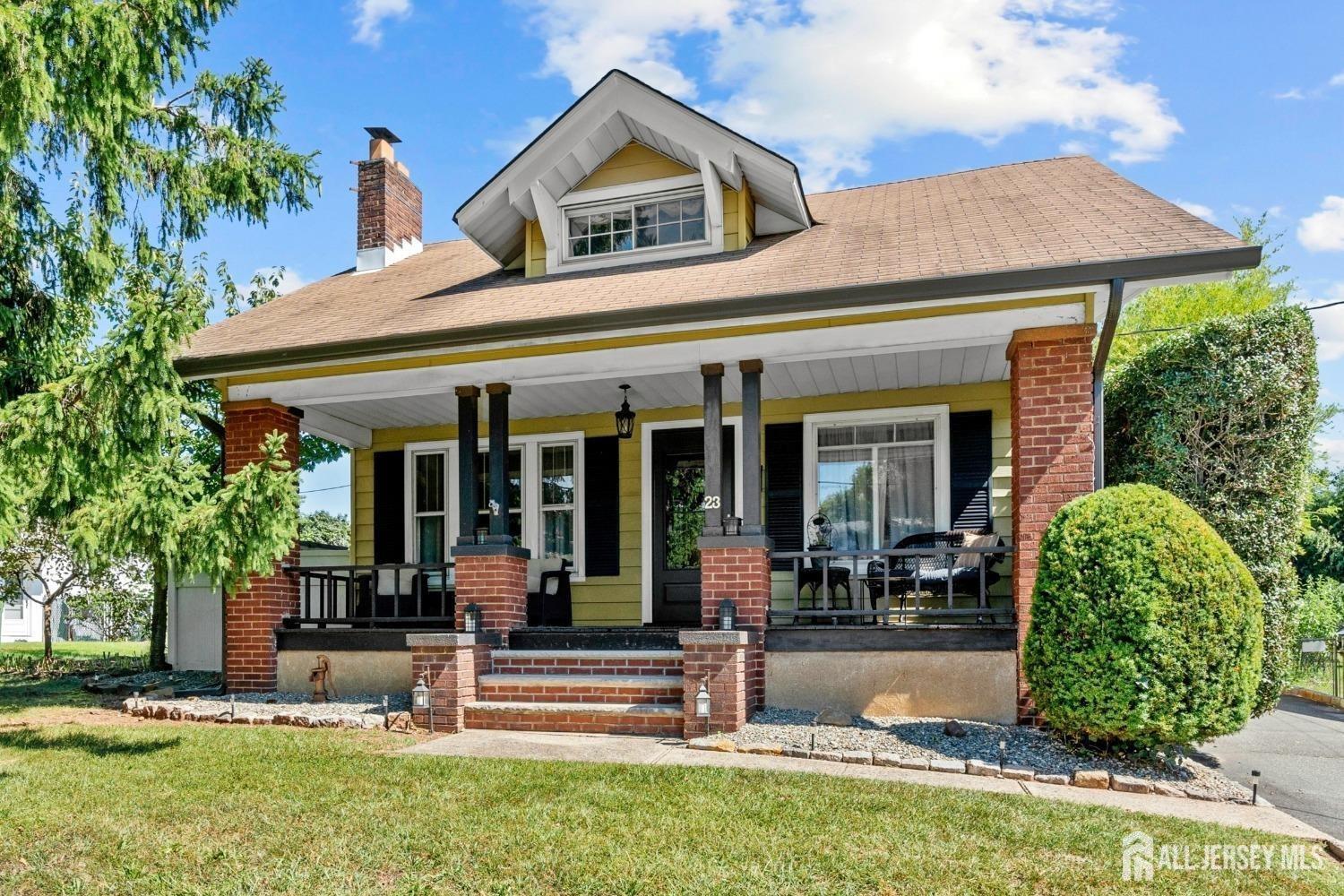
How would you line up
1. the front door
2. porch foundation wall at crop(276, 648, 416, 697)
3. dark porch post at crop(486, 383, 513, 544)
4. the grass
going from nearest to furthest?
the grass → dark porch post at crop(486, 383, 513, 544) → porch foundation wall at crop(276, 648, 416, 697) → the front door

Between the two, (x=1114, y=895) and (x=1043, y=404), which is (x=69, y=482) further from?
(x=1043, y=404)

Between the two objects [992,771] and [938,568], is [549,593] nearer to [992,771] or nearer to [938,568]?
[938,568]

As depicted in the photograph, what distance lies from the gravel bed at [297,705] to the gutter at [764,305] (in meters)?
2.99

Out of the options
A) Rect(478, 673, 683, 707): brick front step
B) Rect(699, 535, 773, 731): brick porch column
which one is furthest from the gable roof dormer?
Rect(478, 673, 683, 707): brick front step

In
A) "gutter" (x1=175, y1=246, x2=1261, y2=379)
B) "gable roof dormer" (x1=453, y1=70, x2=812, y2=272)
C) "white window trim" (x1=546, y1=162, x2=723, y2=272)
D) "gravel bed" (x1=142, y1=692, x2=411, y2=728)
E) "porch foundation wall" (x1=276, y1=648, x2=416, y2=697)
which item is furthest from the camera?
"white window trim" (x1=546, y1=162, x2=723, y2=272)

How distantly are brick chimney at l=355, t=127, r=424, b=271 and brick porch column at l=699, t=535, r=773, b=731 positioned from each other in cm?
677

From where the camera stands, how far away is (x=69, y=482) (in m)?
6.30

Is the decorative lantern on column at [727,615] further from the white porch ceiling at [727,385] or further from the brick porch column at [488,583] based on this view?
the white porch ceiling at [727,385]

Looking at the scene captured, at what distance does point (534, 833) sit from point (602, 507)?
6305 mm

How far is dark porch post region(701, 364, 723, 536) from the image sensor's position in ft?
26.9

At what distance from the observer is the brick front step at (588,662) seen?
813 cm

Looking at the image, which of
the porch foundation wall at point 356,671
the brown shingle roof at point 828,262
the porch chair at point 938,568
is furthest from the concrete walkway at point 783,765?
the brown shingle roof at point 828,262

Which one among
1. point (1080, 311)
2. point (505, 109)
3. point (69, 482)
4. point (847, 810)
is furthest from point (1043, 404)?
point (505, 109)

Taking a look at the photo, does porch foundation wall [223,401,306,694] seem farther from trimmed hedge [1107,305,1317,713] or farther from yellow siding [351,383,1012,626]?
trimmed hedge [1107,305,1317,713]
